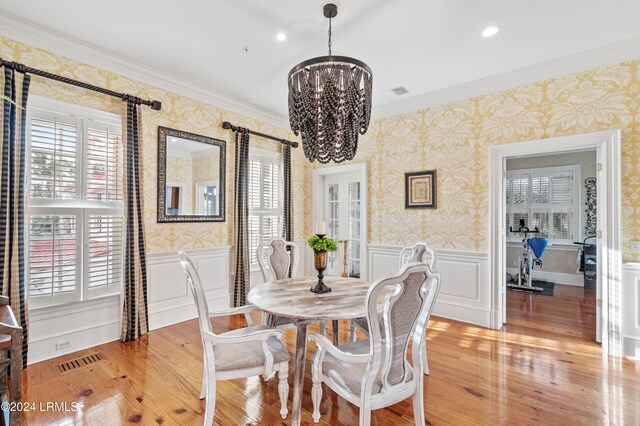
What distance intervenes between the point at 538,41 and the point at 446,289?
2.82 metres

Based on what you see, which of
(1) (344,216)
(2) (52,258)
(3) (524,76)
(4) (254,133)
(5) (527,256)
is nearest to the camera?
(2) (52,258)

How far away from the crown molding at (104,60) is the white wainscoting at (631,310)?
15.5 feet

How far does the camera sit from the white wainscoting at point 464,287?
3.59 metres

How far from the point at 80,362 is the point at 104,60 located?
9.41 feet

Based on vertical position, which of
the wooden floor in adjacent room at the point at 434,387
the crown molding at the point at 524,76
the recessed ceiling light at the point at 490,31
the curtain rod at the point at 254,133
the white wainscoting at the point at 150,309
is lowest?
the wooden floor in adjacent room at the point at 434,387

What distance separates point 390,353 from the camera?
154cm

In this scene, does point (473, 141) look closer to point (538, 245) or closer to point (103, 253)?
point (538, 245)

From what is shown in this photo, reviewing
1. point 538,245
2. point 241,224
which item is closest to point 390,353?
point 241,224

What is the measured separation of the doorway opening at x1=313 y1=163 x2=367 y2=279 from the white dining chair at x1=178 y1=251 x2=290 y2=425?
2.94 meters

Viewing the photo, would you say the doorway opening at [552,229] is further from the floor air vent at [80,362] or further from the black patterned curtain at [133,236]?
the floor air vent at [80,362]

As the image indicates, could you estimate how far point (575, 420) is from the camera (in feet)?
6.27

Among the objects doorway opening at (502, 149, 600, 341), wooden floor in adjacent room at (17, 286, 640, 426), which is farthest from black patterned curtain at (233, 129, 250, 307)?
doorway opening at (502, 149, 600, 341)

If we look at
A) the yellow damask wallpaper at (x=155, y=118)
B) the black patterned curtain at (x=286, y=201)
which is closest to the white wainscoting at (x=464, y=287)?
the black patterned curtain at (x=286, y=201)

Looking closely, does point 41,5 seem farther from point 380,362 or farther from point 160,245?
point 380,362
